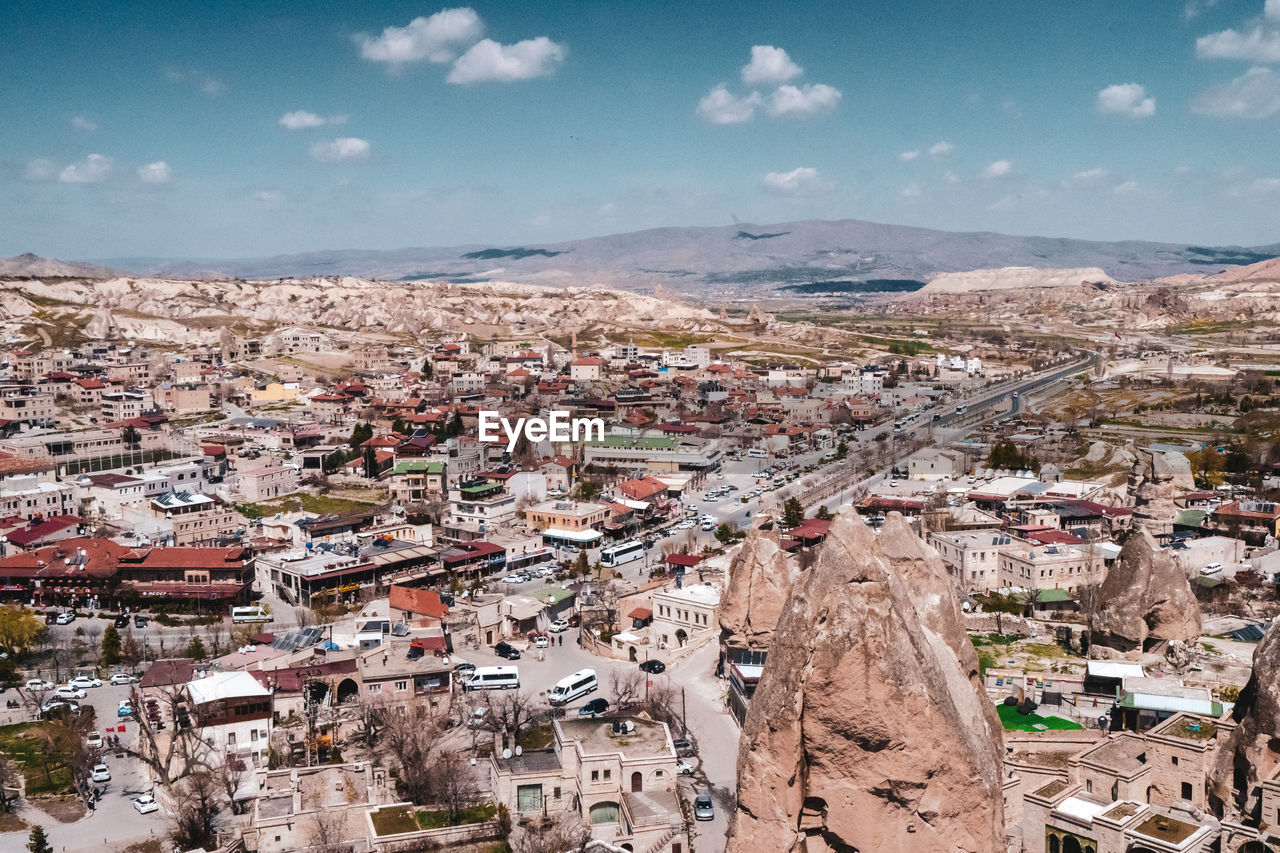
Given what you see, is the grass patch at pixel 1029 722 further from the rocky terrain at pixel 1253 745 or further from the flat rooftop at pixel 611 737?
the flat rooftop at pixel 611 737

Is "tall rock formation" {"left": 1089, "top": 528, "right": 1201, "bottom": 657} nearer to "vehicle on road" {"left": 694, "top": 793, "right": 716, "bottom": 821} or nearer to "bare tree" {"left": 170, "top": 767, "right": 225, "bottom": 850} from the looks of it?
"vehicle on road" {"left": 694, "top": 793, "right": 716, "bottom": 821}

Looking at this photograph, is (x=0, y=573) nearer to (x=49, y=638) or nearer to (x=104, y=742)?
(x=49, y=638)

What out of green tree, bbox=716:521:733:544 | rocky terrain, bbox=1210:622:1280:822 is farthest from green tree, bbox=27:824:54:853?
green tree, bbox=716:521:733:544

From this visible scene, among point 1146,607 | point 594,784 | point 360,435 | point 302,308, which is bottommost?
point 594,784

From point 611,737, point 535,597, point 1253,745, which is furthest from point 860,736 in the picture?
point 535,597

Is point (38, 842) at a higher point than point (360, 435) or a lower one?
lower

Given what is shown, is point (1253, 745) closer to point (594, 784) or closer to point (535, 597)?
point (594, 784)

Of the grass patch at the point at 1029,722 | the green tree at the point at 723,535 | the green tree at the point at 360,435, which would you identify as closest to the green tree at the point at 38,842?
the grass patch at the point at 1029,722
